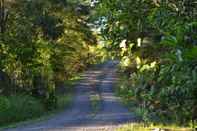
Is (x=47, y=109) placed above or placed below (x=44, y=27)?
below

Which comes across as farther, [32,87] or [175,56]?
[32,87]

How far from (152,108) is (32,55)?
72.8ft

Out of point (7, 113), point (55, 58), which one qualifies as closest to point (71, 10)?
point (55, 58)

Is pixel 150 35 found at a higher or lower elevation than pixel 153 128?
higher

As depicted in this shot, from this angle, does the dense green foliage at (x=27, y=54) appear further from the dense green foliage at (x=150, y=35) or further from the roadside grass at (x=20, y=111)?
the dense green foliage at (x=150, y=35)

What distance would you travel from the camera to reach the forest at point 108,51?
6727 millimetres

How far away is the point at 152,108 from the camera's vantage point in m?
11.9

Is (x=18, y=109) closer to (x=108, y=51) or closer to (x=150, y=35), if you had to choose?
(x=108, y=51)

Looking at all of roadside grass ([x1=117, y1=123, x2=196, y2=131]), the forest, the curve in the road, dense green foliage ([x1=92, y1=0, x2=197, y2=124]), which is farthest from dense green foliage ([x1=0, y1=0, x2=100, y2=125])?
dense green foliage ([x1=92, y1=0, x2=197, y2=124])

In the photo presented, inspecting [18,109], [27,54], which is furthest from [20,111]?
[27,54]

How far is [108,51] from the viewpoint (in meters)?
9.13

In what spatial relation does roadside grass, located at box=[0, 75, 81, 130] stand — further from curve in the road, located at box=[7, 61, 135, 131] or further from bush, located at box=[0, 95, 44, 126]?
curve in the road, located at box=[7, 61, 135, 131]

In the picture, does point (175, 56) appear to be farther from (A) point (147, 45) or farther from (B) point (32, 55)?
(B) point (32, 55)

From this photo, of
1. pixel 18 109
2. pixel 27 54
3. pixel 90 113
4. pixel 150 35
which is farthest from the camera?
pixel 27 54
